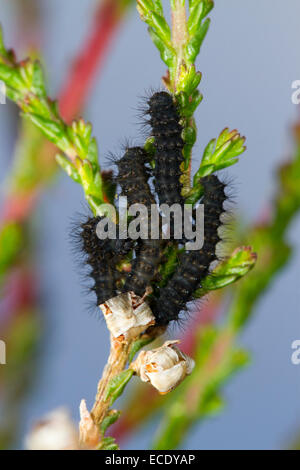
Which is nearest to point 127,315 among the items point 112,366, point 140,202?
point 112,366

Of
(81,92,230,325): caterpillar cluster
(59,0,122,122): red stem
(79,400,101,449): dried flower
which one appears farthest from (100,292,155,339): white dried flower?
(59,0,122,122): red stem

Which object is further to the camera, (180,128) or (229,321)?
(229,321)

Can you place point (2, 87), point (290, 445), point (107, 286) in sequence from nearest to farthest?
point (107, 286) < point (2, 87) < point (290, 445)

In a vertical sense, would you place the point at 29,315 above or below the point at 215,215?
below

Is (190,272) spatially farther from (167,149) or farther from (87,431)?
(87,431)

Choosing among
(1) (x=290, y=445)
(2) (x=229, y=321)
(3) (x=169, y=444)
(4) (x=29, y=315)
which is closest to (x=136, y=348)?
(3) (x=169, y=444)

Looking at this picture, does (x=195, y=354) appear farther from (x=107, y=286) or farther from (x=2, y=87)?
(x=2, y=87)

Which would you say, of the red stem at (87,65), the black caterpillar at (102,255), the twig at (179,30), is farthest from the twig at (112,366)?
the red stem at (87,65)
